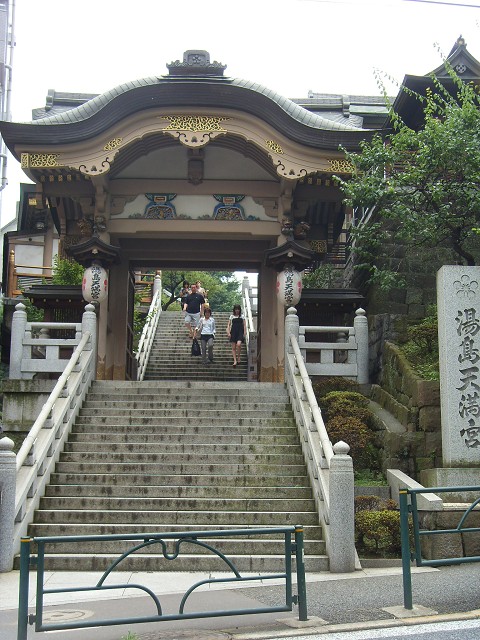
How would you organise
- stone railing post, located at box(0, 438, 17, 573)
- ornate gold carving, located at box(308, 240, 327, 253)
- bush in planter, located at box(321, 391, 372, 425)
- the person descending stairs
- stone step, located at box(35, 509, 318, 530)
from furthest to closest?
1. ornate gold carving, located at box(308, 240, 327, 253)
2. bush in planter, located at box(321, 391, 372, 425)
3. stone step, located at box(35, 509, 318, 530)
4. the person descending stairs
5. stone railing post, located at box(0, 438, 17, 573)

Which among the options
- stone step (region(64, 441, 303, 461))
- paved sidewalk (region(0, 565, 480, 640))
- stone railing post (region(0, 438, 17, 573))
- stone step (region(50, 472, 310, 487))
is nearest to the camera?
paved sidewalk (region(0, 565, 480, 640))

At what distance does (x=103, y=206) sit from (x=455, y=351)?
8480 mm

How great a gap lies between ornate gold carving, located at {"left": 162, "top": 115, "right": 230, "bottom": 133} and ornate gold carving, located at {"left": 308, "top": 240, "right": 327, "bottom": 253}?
4.01 metres

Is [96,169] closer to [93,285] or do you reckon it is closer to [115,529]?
[93,285]

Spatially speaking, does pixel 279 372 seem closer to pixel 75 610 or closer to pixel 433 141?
pixel 433 141

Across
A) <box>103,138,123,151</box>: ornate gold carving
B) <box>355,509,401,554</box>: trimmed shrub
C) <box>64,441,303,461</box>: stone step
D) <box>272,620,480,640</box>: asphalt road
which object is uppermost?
<box>103,138,123,151</box>: ornate gold carving

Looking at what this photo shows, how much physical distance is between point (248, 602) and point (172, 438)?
5054 millimetres

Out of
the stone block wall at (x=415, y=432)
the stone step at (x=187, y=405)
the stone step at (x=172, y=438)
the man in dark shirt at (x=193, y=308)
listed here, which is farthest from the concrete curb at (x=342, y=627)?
the man in dark shirt at (x=193, y=308)

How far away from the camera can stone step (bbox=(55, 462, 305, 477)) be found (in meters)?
10.7

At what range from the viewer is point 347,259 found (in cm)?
2173

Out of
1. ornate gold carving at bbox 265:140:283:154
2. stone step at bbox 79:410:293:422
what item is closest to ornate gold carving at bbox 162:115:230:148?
ornate gold carving at bbox 265:140:283:154

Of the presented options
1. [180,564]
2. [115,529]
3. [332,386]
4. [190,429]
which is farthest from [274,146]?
[180,564]

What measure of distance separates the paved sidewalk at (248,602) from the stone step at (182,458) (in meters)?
2.66

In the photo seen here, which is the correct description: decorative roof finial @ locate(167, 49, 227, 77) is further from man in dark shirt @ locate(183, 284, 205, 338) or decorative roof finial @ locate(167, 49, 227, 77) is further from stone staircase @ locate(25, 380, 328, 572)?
stone staircase @ locate(25, 380, 328, 572)
